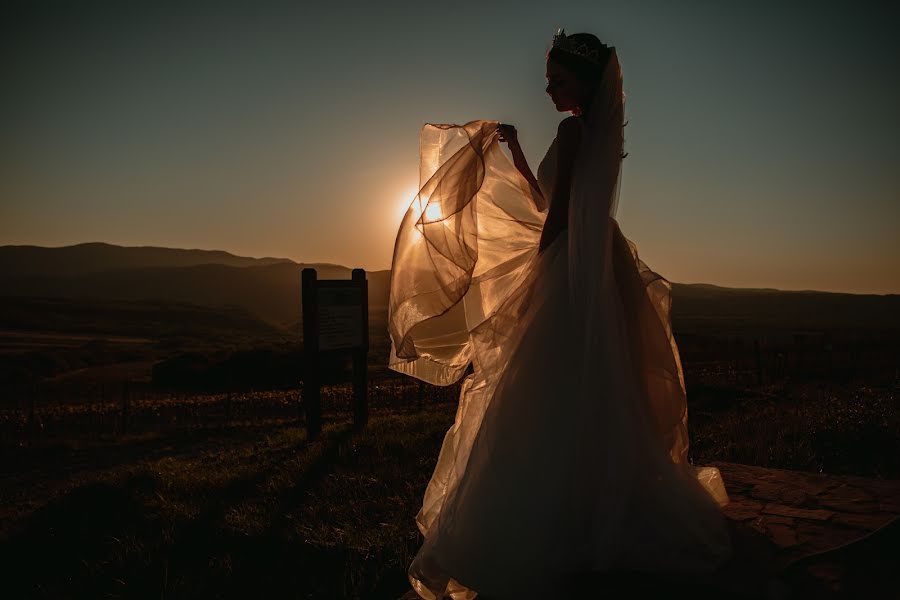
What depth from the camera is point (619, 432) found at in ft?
8.14

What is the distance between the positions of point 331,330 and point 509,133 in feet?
17.1

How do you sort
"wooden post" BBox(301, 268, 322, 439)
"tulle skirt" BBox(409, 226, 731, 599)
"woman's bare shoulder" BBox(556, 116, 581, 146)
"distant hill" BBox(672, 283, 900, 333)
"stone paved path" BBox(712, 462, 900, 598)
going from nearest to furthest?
1. "tulle skirt" BBox(409, 226, 731, 599)
2. "stone paved path" BBox(712, 462, 900, 598)
3. "woman's bare shoulder" BBox(556, 116, 581, 146)
4. "wooden post" BBox(301, 268, 322, 439)
5. "distant hill" BBox(672, 283, 900, 333)

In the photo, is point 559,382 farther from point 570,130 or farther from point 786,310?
point 786,310

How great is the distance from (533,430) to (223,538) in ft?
9.30

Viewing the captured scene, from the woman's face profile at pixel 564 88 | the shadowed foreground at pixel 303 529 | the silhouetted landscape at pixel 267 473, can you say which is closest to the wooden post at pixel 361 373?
the silhouetted landscape at pixel 267 473

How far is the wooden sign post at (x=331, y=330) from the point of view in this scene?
25.7ft

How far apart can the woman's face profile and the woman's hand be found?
0.42 m

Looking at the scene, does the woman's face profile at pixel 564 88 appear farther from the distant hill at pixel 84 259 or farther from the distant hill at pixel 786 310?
the distant hill at pixel 84 259

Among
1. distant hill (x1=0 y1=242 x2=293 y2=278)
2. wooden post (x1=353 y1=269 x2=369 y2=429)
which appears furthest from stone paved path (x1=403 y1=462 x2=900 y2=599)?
distant hill (x1=0 y1=242 x2=293 y2=278)

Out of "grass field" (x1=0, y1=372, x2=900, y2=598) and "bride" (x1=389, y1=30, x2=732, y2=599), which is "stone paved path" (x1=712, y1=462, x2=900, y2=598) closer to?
"bride" (x1=389, y1=30, x2=732, y2=599)

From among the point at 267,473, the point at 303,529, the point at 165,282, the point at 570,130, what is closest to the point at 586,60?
the point at 570,130

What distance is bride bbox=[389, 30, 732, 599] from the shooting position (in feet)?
7.77

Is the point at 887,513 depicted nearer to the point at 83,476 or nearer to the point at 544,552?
the point at 544,552

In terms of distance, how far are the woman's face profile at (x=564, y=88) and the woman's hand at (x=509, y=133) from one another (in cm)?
42
